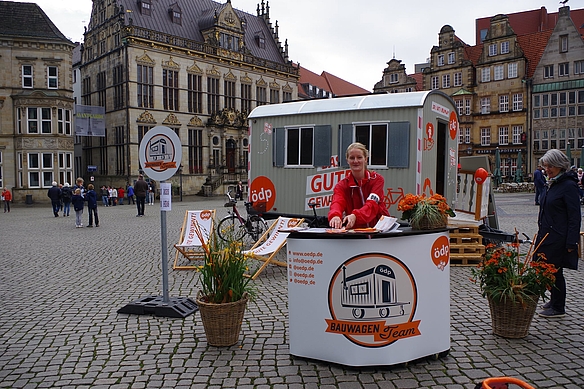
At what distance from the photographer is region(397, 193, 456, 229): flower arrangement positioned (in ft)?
16.6

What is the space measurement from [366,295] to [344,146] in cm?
705

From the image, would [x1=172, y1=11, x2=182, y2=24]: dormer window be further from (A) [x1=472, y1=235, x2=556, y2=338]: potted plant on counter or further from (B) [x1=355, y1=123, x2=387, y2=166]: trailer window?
(A) [x1=472, y1=235, x2=556, y2=338]: potted plant on counter

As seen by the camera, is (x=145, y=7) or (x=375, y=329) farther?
(x=145, y=7)

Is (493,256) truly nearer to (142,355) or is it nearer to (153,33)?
(142,355)

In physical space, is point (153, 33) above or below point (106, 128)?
above

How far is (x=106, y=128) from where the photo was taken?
1682 inches

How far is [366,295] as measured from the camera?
4.18 m

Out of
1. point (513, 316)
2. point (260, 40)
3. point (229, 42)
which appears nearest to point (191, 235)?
Answer: point (513, 316)

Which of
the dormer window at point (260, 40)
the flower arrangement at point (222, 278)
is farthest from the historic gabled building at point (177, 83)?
the flower arrangement at point (222, 278)

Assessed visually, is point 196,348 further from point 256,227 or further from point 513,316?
point 256,227

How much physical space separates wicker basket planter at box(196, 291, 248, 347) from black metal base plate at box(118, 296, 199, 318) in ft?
3.80

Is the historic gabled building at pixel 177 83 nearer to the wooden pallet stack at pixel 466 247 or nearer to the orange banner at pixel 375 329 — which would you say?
the wooden pallet stack at pixel 466 247

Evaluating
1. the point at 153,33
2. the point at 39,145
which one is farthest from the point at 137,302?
the point at 153,33

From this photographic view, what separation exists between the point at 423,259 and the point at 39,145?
36.3 metres
